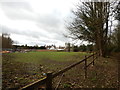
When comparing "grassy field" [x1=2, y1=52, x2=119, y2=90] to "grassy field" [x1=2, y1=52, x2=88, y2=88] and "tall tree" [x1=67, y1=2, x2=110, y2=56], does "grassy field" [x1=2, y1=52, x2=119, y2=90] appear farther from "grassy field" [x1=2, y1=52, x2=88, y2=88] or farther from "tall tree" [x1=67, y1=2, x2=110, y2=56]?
"tall tree" [x1=67, y1=2, x2=110, y2=56]

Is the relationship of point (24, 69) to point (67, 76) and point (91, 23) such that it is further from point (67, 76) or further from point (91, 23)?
point (91, 23)

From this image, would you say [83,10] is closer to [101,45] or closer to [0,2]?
[101,45]

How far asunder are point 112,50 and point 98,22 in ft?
43.9

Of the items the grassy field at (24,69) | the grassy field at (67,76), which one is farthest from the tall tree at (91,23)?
the grassy field at (67,76)

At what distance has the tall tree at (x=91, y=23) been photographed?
35.7 feet

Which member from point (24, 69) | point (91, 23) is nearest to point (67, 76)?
point (24, 69)

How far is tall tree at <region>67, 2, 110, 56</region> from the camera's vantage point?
10883mm

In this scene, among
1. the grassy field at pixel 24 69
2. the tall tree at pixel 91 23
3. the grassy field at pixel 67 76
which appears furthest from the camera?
the tall tree at pixel 91 23

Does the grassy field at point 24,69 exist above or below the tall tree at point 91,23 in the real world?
below

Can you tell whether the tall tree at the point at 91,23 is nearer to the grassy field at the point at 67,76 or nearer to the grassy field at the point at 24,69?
the grassy field at the point at 24,69

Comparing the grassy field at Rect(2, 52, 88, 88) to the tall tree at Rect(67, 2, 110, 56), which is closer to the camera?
the grassy field at Rect(2, 52, 88, 88)

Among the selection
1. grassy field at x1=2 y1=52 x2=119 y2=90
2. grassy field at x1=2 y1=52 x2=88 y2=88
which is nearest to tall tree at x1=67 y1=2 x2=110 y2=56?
grassy field at x1=2 y1=52 x2=88 y2=88

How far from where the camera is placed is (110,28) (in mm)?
12422

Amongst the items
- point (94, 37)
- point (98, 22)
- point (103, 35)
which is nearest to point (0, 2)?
point (98, 22)
